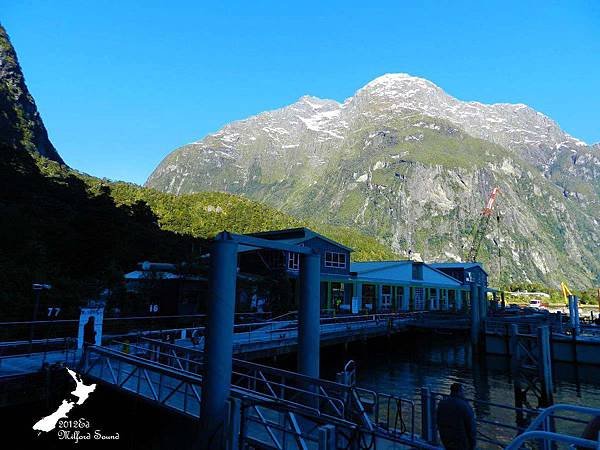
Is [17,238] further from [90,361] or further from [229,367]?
[229,367]

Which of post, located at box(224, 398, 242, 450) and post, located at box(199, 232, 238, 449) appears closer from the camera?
post, located at box(224, 398, 242, 450)

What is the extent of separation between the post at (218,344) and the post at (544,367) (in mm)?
17683

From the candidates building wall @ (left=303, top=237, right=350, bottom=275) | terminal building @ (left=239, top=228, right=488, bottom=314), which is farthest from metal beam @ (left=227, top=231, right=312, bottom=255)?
building wall @ (left=303, top=237, right=350, bottom=275)

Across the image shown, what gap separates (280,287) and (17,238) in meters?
21.0

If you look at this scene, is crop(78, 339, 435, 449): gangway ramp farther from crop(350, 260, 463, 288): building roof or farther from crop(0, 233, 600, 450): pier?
crop(350, 260, 463, 288): building roof

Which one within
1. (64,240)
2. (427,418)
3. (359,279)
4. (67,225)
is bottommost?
(427,418)

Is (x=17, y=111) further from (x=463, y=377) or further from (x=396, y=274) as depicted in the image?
(x=463, y=377)

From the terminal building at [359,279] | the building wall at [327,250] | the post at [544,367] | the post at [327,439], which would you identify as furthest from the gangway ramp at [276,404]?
the building wall at [327,250]

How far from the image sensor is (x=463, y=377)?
2548 centimetres

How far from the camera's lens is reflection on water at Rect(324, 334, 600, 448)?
20595 mm

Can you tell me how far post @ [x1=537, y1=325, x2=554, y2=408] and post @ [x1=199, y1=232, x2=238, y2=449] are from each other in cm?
1768

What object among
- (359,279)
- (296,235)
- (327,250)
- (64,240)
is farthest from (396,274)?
(64,240)

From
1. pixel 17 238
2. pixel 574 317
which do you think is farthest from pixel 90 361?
pixel 574 317

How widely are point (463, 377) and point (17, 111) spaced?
313 ft
